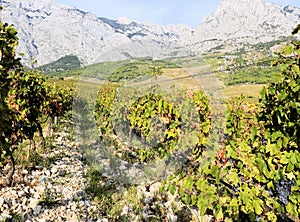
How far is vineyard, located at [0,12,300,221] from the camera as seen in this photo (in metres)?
3.39

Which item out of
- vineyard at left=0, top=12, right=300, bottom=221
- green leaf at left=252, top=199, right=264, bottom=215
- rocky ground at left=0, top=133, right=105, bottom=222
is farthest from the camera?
rocky ground at left=0, top=133, right=105, bottom=222

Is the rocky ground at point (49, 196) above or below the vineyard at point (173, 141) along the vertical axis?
below

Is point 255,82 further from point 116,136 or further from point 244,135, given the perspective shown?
point 244,135

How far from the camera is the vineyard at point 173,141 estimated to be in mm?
3393

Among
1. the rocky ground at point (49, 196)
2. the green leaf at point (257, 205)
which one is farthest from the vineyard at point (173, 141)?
the rocky ground at point (49, 196)

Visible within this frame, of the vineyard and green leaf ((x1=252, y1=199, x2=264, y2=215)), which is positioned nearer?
green leaf ((x1=252, y1=199, x2=264, y2=215))

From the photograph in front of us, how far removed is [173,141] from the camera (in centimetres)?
687

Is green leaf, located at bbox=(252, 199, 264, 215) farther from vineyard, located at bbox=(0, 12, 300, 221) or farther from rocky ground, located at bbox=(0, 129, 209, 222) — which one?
rocky ground, located at bbox=(0, 129, 209, 222)

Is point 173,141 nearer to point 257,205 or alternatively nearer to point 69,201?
point 69,201

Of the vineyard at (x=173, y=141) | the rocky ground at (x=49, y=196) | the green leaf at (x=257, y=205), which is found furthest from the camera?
the rocky ground at (x=49, y=196)

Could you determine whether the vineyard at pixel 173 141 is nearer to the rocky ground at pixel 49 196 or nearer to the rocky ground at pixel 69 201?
the rocky ground at pixel 69 201

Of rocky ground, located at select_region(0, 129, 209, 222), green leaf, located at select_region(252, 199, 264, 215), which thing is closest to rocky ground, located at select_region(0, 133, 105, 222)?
rocky ground, located at select_region(0, 129, 209, 222)

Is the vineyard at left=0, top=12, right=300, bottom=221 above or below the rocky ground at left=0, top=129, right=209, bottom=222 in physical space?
above

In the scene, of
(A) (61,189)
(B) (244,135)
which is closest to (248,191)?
(B) (244,135)
